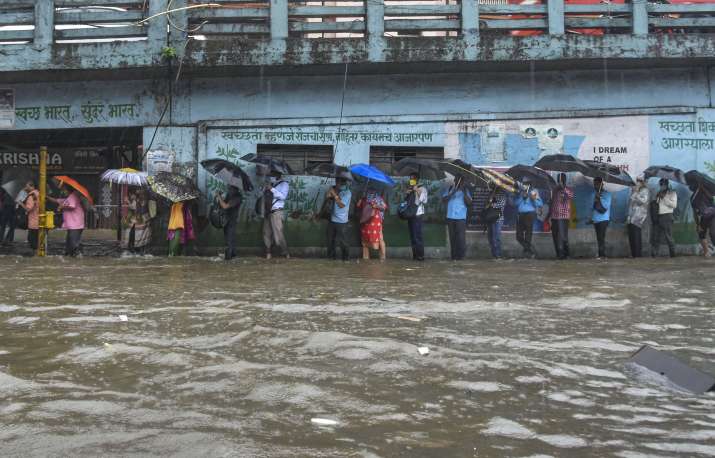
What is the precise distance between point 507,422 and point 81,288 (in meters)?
5.88

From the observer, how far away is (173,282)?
8.30 m

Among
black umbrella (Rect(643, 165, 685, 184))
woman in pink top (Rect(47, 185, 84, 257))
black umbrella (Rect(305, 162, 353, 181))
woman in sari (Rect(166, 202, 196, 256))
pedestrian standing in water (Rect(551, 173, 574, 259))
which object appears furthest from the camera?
pedestrian standing in water (Rect(551, 173, 574, 259))

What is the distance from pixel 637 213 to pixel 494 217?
2.65 metres

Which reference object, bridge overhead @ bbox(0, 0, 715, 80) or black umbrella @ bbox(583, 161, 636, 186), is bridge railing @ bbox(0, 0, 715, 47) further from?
black umbrella @ bbox(583, 161, 636, 186)

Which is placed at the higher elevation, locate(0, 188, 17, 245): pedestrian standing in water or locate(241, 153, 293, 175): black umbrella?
locate(241, 153, 293, 175): black umbrella

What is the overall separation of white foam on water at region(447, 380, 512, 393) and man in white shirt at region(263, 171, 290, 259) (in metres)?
8.39

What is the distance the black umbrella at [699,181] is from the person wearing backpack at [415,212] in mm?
4891

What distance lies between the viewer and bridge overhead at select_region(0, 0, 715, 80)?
39.4 ft

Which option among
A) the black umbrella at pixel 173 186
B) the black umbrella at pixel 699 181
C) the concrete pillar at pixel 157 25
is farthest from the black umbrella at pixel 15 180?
the black umbrella at pixel 699 181

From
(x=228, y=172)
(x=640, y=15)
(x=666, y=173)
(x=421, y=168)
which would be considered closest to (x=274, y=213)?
(x=228, y=172)

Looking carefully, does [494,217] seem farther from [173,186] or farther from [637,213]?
[173,186]

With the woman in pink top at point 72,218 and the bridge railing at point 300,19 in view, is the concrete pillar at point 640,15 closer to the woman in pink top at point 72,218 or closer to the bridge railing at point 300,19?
the bridge railing at point 300,19

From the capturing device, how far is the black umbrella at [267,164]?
1172cm

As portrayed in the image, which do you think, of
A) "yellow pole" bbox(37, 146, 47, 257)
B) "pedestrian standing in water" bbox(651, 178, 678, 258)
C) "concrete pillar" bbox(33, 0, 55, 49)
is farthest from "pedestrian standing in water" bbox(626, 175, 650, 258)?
"concrete pillar" bbox(33, 0, 55, 49)
